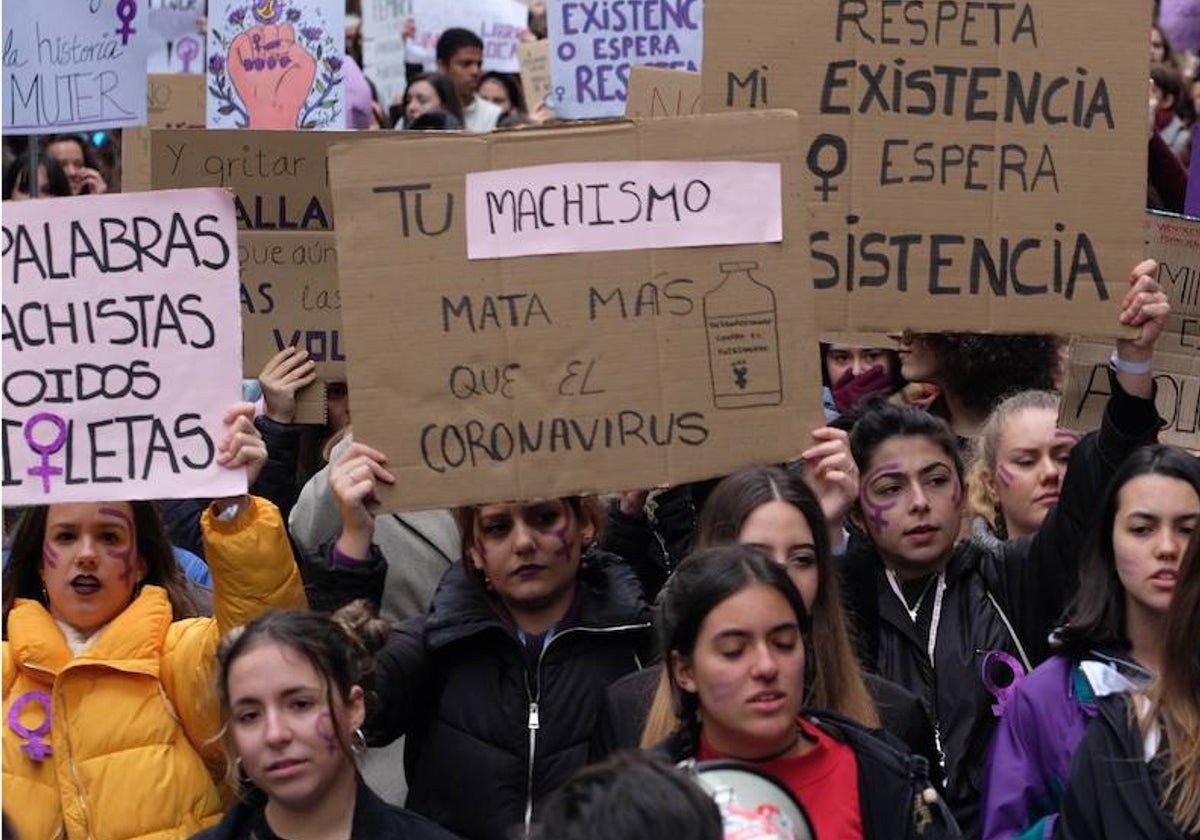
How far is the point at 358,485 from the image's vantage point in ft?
15.7

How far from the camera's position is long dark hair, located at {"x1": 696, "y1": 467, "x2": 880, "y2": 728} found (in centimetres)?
447

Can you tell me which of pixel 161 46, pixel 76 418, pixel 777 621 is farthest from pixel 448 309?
pixel 161 46

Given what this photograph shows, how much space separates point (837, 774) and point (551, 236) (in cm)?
149

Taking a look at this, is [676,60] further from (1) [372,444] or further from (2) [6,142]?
(2) [6,142]

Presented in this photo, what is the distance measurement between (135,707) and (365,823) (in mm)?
721

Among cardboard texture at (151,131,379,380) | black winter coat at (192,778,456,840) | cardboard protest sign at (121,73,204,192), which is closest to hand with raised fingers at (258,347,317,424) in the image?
cardboard texture at (151,131,379,380)

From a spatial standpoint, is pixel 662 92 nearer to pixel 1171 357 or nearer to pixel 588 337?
pixel 1171 357

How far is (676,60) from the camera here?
8852 millimetres

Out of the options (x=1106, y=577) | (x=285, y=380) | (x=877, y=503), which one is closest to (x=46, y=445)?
(x=285, y=380)

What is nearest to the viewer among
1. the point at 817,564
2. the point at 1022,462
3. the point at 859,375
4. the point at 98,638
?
the point at 817,564

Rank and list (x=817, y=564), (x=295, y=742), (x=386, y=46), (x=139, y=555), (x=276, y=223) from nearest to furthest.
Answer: (x=295, y=742)
(x=817, y=564)
(x=139, y=555)
(x=276, y=223)
(x=386, y=46)

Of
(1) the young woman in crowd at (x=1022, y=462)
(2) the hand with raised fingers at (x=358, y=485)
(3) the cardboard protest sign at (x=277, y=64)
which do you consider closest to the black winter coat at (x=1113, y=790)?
(2) the hand with raised fingers at (x=358, y=485)

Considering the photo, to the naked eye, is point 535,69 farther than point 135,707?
Yes

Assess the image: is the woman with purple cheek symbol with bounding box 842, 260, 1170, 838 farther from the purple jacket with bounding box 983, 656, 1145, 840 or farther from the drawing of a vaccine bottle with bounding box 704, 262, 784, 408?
the drawing of a vaccine bottle with bounding box 704, 262, 784, 408
